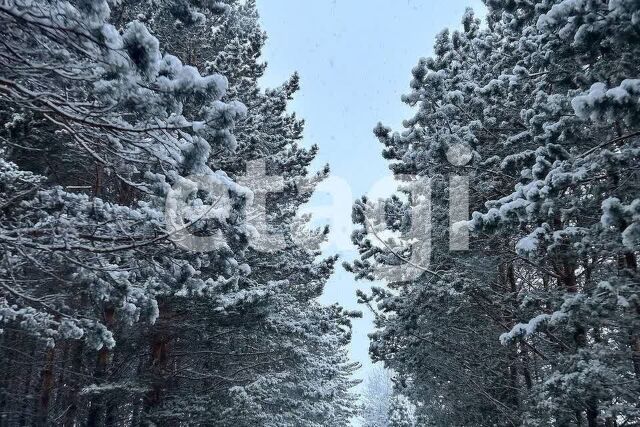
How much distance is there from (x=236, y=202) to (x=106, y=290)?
2.07 metres

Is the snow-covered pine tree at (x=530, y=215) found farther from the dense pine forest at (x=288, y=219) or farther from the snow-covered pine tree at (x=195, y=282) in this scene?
the snow-covered pine tree at (x=195, y=282)

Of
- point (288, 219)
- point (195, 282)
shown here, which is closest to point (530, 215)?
point (195, 282)

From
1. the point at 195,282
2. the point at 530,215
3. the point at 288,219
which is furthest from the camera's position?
the point at 288,219

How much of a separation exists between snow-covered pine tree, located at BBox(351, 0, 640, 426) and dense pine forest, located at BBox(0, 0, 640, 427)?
0.14 ft

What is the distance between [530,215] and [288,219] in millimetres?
8955

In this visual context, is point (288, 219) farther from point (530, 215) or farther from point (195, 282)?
point (530, 215)

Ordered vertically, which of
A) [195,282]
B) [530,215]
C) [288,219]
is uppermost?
[288,219]

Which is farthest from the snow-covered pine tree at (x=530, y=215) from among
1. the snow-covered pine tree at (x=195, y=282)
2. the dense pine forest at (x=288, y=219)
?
the snow-covered pine tree at (x=195, y=282)

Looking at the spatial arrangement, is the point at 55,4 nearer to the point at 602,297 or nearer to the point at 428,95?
the point at 428,95

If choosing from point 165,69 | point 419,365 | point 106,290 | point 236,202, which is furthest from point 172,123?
point 419,365

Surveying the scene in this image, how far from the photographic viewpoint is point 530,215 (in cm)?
468

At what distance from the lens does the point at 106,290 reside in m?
5.09

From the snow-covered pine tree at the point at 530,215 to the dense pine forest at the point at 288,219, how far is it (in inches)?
1.7

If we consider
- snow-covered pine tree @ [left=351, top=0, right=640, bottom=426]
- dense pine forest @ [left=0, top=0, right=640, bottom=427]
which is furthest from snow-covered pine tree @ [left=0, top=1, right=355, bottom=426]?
snow-covered pine tree @ [left=351, top=0, right=640, bottom=426]
